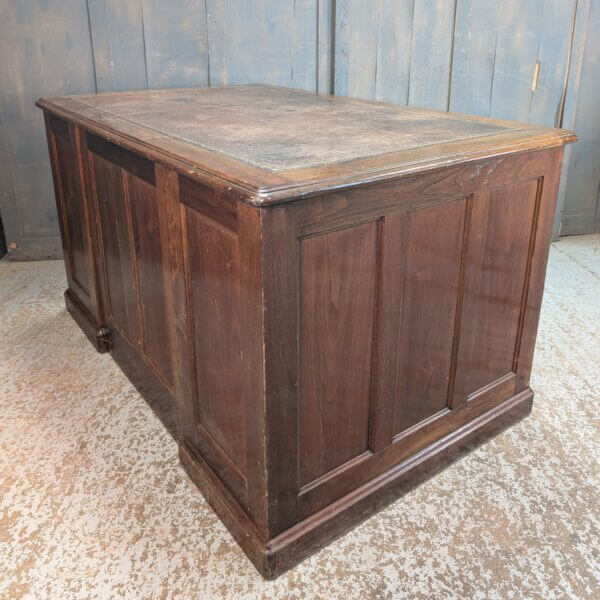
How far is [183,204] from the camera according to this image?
1.36 metres

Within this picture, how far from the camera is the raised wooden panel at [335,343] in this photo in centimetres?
123

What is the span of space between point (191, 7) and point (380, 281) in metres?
2.08

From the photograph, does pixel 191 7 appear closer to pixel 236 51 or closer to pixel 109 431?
pixel 236 51

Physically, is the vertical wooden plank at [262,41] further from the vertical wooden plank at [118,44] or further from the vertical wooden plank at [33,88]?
the vertical wooden plank at [33,88]

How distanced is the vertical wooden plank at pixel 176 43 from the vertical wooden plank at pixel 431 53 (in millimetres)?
1058

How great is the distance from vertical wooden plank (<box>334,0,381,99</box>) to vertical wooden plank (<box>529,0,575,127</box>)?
0.93 m

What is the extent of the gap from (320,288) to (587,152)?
2955 millimetres

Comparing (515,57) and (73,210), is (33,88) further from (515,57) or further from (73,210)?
(515,57)

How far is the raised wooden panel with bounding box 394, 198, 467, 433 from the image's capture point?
4.61ft

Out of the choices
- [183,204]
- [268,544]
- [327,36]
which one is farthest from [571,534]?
[327,36]

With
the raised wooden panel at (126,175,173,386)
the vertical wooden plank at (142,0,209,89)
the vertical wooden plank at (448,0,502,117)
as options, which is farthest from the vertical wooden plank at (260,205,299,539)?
the vertical wooden plank at (448,0,502,117)

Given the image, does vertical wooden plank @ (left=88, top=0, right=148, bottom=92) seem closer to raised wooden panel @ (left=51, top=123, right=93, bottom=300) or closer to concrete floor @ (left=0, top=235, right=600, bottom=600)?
raised wooden panel @ (left=51, top=123, right=93, bottom=300)

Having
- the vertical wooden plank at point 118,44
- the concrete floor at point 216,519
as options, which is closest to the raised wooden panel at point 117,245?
the concrete floor at point 216,519

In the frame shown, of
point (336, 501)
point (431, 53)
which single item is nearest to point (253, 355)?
point (336, 501)
